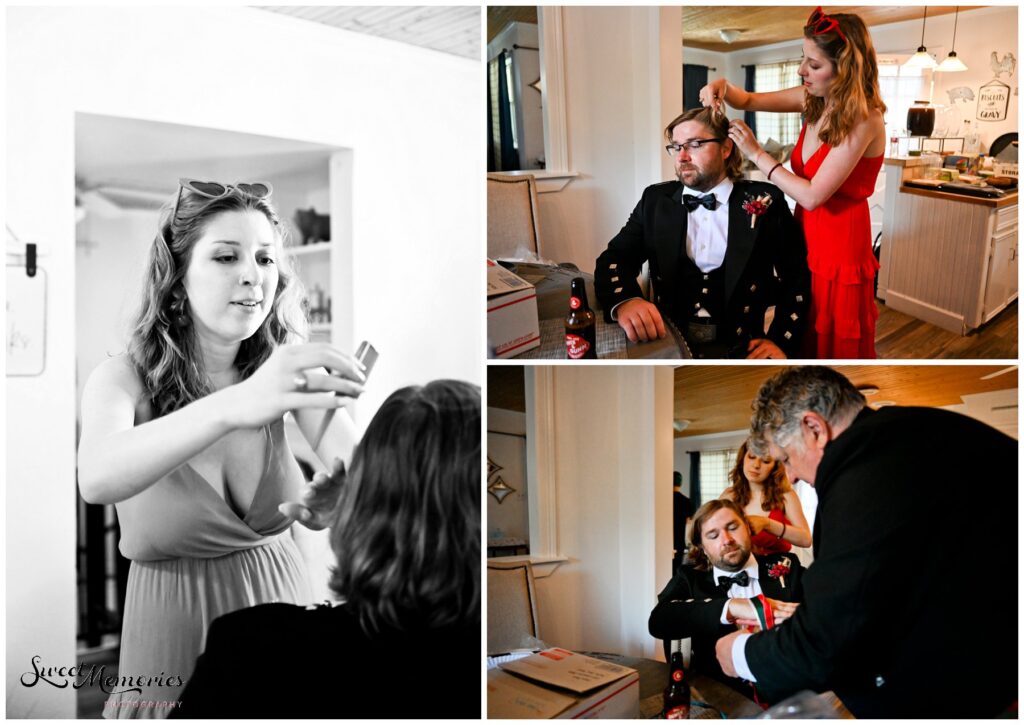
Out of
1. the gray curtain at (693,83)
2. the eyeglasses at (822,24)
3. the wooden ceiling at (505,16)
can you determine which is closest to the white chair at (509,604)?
the gray curtain at (693,83)

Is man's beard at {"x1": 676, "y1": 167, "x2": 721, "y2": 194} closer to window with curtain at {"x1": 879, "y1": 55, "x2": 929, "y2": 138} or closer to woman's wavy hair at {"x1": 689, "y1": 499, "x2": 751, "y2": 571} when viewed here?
window with curtain at {"x1": 879, "y1": 55, "x2": 929, "y2": 138}

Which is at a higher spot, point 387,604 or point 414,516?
point 414,516

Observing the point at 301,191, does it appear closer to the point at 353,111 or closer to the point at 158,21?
the point at 353,111

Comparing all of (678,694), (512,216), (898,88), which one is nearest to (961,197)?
(898,88)

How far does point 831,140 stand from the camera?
192cm

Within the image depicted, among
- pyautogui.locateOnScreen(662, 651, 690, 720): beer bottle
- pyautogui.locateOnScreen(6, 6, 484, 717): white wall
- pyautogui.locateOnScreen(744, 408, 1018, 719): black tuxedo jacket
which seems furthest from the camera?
pyautogui.locateOnScreen(662, 651, 690, 720): beer bottle

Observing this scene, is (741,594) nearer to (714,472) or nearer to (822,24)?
(714,472)

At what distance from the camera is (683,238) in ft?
6.51

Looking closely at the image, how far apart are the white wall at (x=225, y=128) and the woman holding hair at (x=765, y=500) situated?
0.61m

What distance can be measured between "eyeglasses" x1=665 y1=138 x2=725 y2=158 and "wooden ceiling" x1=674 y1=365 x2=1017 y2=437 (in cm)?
46

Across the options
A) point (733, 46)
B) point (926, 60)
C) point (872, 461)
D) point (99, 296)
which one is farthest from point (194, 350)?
point (926, 60)

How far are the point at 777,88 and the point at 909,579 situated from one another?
101 cm

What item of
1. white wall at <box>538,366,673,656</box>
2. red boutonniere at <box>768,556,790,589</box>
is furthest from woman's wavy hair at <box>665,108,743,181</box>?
red boutonniere at <box>768,556,790,589</box>

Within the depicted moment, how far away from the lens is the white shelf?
204 centimetres
